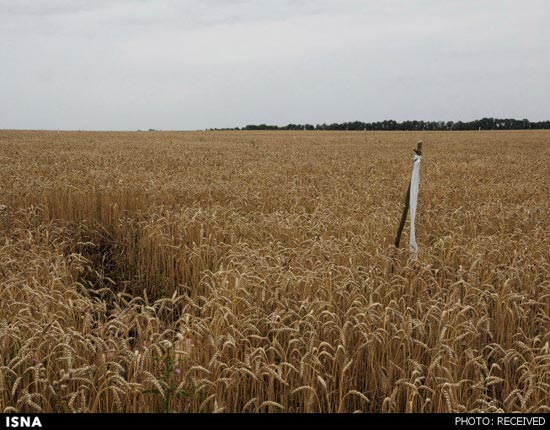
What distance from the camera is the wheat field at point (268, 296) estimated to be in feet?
8.87

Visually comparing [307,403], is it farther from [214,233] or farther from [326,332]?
[214,233]

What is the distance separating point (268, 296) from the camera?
13.0 ft

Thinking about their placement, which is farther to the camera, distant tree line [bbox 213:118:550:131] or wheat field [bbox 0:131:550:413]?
distant tree line [bbox 213:118:550:131]

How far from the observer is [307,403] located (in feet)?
8.31

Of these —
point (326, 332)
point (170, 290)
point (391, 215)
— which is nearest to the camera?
point (326, 332)

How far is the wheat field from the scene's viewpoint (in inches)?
106

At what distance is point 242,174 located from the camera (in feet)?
38.8

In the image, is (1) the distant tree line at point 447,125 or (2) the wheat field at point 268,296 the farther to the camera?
(1) the distant tree line at point 447,125

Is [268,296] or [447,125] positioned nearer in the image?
[268,296]

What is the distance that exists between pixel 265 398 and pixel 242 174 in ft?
30.2

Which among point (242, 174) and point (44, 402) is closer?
A: point (44, 402)
